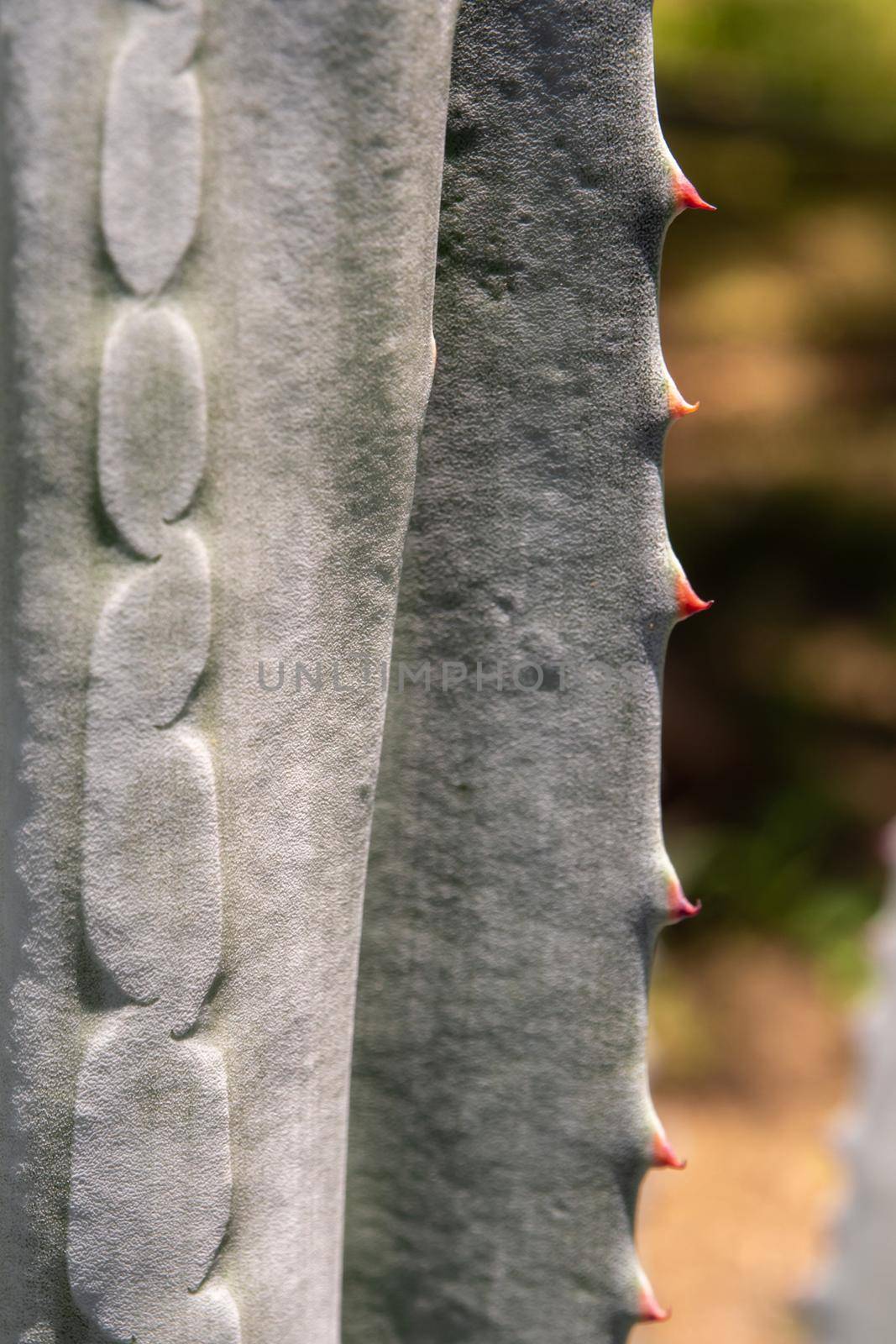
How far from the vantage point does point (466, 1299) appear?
2.43ft

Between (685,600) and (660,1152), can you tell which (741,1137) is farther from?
(685,600)

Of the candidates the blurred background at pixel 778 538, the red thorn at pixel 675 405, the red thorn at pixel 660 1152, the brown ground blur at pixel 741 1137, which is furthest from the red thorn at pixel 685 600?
the blurred background at pixel 778 538

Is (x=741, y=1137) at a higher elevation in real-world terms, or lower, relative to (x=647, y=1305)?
lower

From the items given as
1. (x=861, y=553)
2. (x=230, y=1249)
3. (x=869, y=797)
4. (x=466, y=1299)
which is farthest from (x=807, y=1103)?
(x=230, y=1249)

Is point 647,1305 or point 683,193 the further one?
point 647,1305

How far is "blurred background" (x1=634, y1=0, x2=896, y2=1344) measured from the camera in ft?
9.87

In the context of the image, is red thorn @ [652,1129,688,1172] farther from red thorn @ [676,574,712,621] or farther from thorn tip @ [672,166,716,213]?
thorn tip @ [672,166,716,213]

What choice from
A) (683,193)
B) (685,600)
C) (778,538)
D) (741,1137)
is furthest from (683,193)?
(778,538)

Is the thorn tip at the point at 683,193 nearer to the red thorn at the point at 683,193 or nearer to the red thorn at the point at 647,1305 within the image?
the red thorn at the point at 683,193

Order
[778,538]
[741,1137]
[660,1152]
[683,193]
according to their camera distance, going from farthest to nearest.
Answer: [778,538] < [741,1137] < [660,1152] < [683,193]

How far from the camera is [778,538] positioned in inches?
136

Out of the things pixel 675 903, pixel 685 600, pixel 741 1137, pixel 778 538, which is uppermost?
pixel 685 600

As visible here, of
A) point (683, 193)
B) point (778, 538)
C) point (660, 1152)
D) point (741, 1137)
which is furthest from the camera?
point (778, 538)

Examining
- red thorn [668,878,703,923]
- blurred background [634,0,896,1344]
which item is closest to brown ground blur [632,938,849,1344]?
blurred background [634,0,896,1344]
